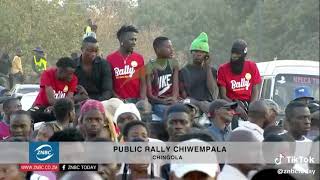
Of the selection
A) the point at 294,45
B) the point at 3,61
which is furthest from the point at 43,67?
the point at 294,45

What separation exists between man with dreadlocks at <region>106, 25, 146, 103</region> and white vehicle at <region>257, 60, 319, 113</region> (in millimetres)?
3130

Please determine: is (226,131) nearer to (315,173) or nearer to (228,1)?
(315,173)

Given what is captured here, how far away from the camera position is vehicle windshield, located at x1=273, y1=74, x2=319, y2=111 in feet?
39.2

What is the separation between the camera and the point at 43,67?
922 inches

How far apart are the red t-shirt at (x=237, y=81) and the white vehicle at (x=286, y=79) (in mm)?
2649

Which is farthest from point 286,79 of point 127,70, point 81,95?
point 81,95

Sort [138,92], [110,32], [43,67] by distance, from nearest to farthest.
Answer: [138,92] < [43,67] < [110,32]

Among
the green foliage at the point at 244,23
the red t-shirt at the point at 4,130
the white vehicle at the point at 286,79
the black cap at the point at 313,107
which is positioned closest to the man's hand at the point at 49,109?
the red t-shirt at the point at 4,130

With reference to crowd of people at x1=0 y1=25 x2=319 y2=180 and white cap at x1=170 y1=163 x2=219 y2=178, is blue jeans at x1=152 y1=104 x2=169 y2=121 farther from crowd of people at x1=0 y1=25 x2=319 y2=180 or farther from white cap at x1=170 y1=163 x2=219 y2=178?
white cap at x1=170 y1=163 x2=219 y2=178

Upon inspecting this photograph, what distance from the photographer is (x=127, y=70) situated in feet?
30.1

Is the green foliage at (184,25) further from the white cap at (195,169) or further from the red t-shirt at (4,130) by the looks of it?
the white cap at (195,169)

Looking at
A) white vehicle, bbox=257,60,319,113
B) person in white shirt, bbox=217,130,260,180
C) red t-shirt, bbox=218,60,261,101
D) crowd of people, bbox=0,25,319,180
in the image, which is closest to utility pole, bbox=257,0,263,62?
white vehicle, bbox=257,60,319,113

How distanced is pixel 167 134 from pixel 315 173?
1741 millimetres

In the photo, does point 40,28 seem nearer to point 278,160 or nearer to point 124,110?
point 124,110
